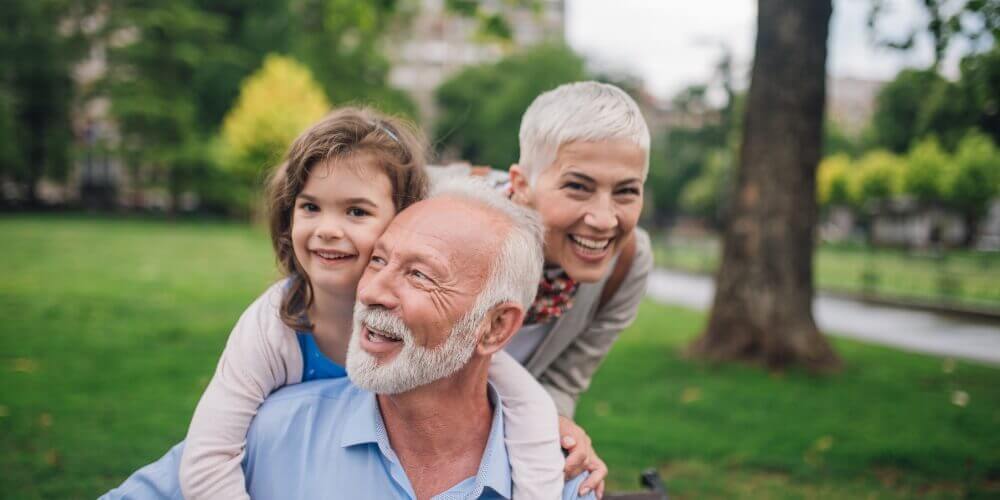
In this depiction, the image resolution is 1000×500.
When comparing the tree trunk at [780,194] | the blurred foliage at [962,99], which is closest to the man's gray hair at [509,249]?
the blurred foliage at [962,99]

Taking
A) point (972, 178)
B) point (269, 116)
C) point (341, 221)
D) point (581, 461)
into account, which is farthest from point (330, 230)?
point (972, 178)

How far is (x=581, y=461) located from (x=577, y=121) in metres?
1.14

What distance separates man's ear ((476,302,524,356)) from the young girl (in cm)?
27

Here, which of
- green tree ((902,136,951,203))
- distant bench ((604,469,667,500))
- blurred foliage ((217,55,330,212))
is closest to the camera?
distant bench ((604,469,667,500))

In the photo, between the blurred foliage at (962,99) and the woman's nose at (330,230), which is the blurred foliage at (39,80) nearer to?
the blurred foliage at (962,99)

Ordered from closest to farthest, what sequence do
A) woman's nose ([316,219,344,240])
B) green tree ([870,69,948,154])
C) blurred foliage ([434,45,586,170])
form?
woman's nose ([316,219,344,240]) < green tree ([870,69,948,154]) < blurred foliage ([434,45,586,170])

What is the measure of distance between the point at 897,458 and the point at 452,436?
5.20 meters

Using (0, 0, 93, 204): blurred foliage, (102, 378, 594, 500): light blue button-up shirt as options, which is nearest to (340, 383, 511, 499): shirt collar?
(102, 378, 594, 500): light blue button-up shirt

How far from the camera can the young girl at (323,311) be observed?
225 cm

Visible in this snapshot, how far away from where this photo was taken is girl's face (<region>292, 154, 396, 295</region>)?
7.78 feet

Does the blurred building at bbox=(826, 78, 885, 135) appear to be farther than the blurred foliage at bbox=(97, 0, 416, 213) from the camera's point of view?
Yes

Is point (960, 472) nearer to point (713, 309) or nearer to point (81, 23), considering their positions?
point (713, 309)

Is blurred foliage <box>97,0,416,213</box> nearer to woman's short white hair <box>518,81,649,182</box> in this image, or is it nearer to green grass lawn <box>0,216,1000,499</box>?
green grass lawn <box>0,216,1000,499</box>

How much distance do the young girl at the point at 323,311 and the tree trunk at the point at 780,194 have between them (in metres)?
6.72
